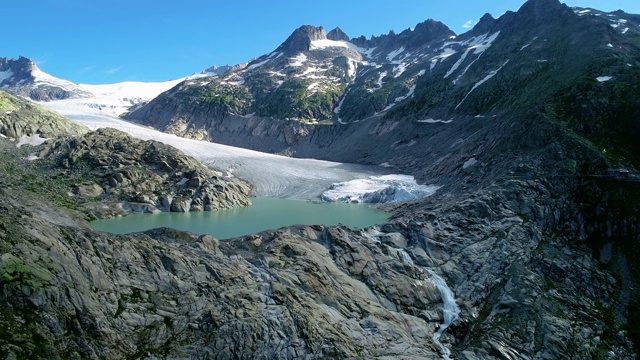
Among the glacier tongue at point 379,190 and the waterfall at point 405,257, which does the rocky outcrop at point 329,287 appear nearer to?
the waterfall at point 405,257

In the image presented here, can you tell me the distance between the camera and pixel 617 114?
5000 centimetres

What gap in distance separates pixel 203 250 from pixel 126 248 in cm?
487

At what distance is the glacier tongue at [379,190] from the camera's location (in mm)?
67250

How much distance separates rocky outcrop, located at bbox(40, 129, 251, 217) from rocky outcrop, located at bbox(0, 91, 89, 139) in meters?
9.92

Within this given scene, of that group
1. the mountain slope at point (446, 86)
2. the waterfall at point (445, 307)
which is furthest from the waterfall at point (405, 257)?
the mountain slope at point (446, 86)

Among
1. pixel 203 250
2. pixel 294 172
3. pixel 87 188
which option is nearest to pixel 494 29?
pixel 294 172

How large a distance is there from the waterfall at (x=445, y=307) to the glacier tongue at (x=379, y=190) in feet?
116

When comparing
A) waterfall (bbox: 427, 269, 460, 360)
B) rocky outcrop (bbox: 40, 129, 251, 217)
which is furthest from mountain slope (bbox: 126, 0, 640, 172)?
rocky outcrop (bbox: 40, 129, 251, 217)

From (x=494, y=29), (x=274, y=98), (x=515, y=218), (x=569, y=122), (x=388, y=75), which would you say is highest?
(x=494, y=29)

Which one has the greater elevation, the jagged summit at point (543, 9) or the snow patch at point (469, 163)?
the jagged summit at point (543, 9)

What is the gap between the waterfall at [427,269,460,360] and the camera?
24739mm

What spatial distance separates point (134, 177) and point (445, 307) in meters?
49.7

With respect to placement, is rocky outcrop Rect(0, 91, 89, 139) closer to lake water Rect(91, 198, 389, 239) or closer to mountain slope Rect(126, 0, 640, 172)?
lake water Rect(91, 198, 389, 239)

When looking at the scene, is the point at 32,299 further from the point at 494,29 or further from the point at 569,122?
the point at 494,29
